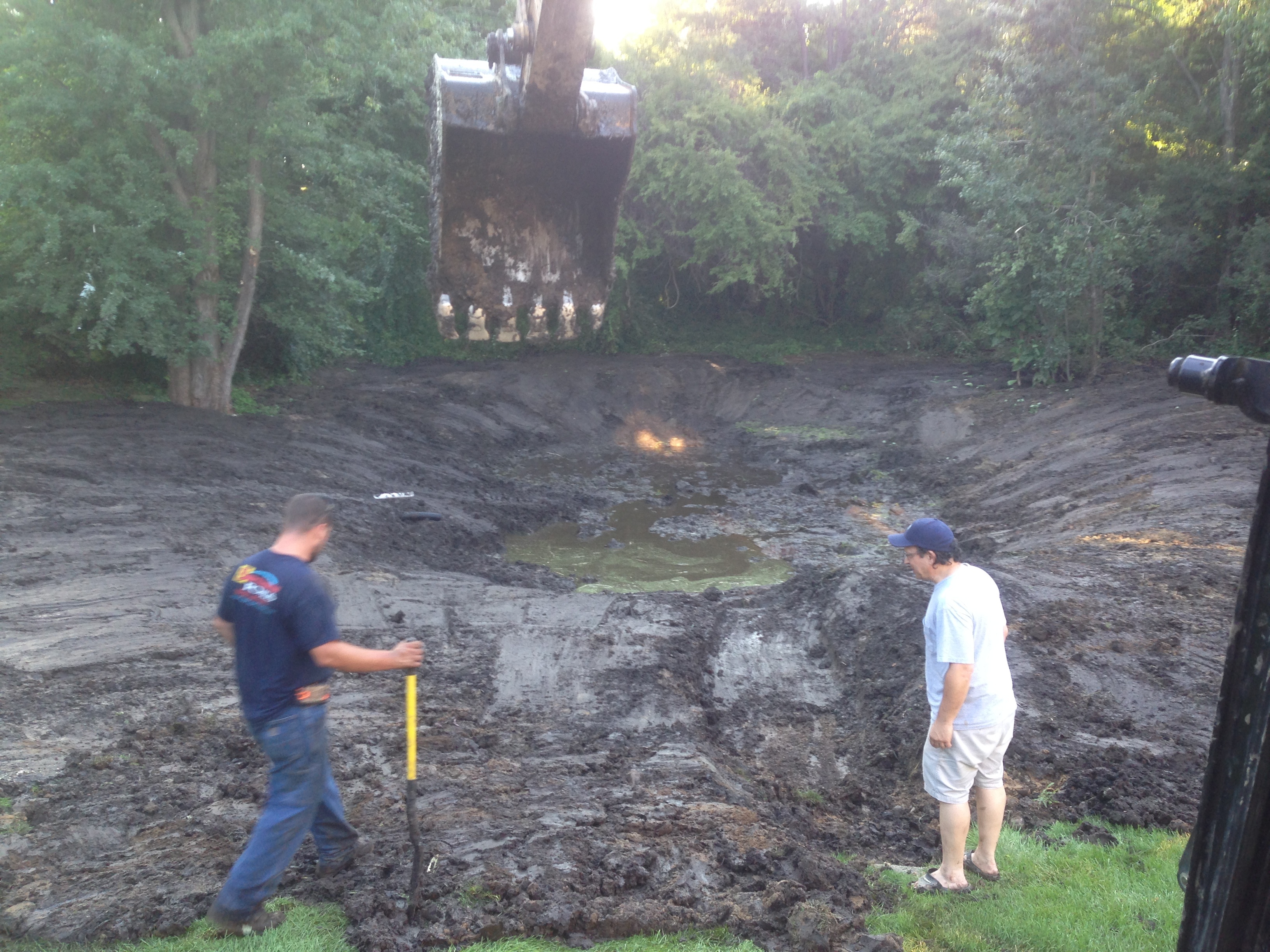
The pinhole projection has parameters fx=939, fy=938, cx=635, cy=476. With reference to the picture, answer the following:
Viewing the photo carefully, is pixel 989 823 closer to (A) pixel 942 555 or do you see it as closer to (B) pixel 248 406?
(A) pixel 942 555

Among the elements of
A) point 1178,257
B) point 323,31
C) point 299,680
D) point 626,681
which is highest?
point 323,31

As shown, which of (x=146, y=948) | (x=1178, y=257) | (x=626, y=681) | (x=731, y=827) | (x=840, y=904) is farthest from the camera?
(x=1178, y=257)

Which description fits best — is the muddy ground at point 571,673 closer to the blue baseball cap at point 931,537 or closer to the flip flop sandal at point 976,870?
the flip flop sandal at point 976,870

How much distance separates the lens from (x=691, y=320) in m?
27.7

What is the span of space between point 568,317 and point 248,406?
1068 cm

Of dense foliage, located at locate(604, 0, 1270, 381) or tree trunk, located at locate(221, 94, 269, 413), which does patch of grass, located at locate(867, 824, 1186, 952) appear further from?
dense foliage, located at locate(604, 0, 1270, 381)

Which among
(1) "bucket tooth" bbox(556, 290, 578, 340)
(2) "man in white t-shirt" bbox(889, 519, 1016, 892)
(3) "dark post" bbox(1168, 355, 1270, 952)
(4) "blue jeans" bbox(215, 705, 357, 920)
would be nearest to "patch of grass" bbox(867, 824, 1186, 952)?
(2) "man in white t-shirt" bbox(889, 519, 1016, 892)

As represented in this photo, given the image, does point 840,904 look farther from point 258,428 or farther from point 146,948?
point 258,428

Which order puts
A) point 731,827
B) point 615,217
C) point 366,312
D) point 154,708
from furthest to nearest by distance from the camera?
point 366,312
point 615,217
point 154,708
point 731,827

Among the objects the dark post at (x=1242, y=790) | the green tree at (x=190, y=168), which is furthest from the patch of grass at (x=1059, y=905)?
the green tree at (x=190, y=168)

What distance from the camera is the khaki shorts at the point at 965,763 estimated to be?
14.4ft

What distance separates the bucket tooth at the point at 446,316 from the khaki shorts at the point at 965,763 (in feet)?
14.1

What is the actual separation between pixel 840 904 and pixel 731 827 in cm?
78

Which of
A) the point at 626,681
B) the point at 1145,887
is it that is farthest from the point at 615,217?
the point at 1145,887
